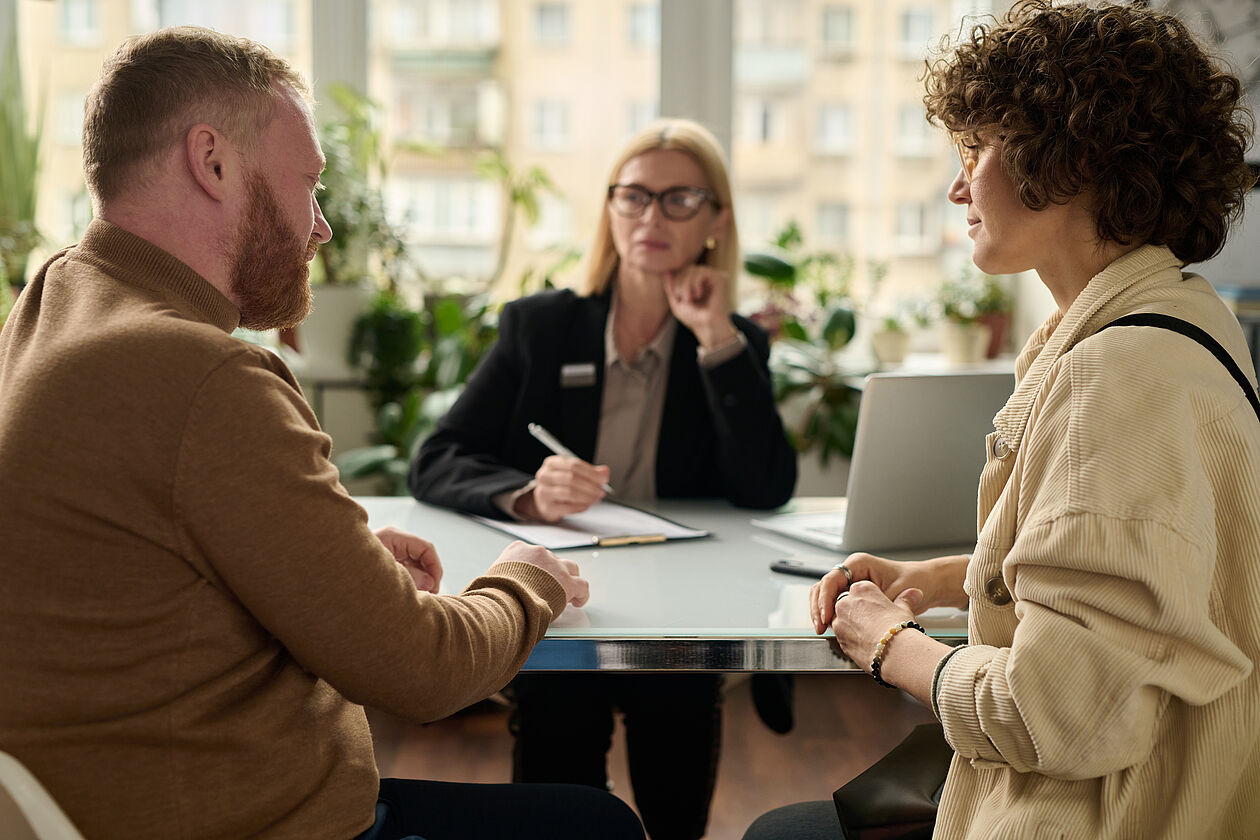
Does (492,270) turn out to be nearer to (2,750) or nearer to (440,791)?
(440,791)

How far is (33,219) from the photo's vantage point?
337cm

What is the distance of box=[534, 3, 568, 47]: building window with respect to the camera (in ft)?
11.7

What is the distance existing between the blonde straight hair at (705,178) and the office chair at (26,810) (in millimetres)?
1702

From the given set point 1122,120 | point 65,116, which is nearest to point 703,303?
point 1122,120

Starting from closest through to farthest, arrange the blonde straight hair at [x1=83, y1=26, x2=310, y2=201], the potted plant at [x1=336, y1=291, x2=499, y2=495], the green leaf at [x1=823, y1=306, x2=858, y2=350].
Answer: the blonde straight hair at [x1=83, y1=26, x2=310, y2=201] < the potted plant at [x1=336, y1=291, x2=499, y2=495] < the green leaf at [x1=823, y1=306, x2=858, y2=350]

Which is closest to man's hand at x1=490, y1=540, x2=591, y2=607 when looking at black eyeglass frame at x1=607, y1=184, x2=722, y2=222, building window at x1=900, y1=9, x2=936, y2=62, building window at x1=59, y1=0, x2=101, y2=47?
black eyeglass frame at x1=607, y1=184, x2=722, y2=222

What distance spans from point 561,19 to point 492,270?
2.71 feet

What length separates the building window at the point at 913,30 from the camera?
3605mm

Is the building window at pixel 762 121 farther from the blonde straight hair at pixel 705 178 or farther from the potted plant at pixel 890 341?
the blonde straight hair at pixel 705 178

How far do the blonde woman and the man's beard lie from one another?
83 cm

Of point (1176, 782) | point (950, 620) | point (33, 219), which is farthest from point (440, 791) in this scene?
point (33, 219)

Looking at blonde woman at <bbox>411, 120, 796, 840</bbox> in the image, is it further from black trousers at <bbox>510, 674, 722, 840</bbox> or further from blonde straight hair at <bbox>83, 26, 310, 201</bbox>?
blonde straight hair at <bbox>83, 26, 310, 201</bbox>

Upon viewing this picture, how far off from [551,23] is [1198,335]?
2.96m

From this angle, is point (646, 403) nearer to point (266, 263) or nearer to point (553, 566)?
point (553, 566)
